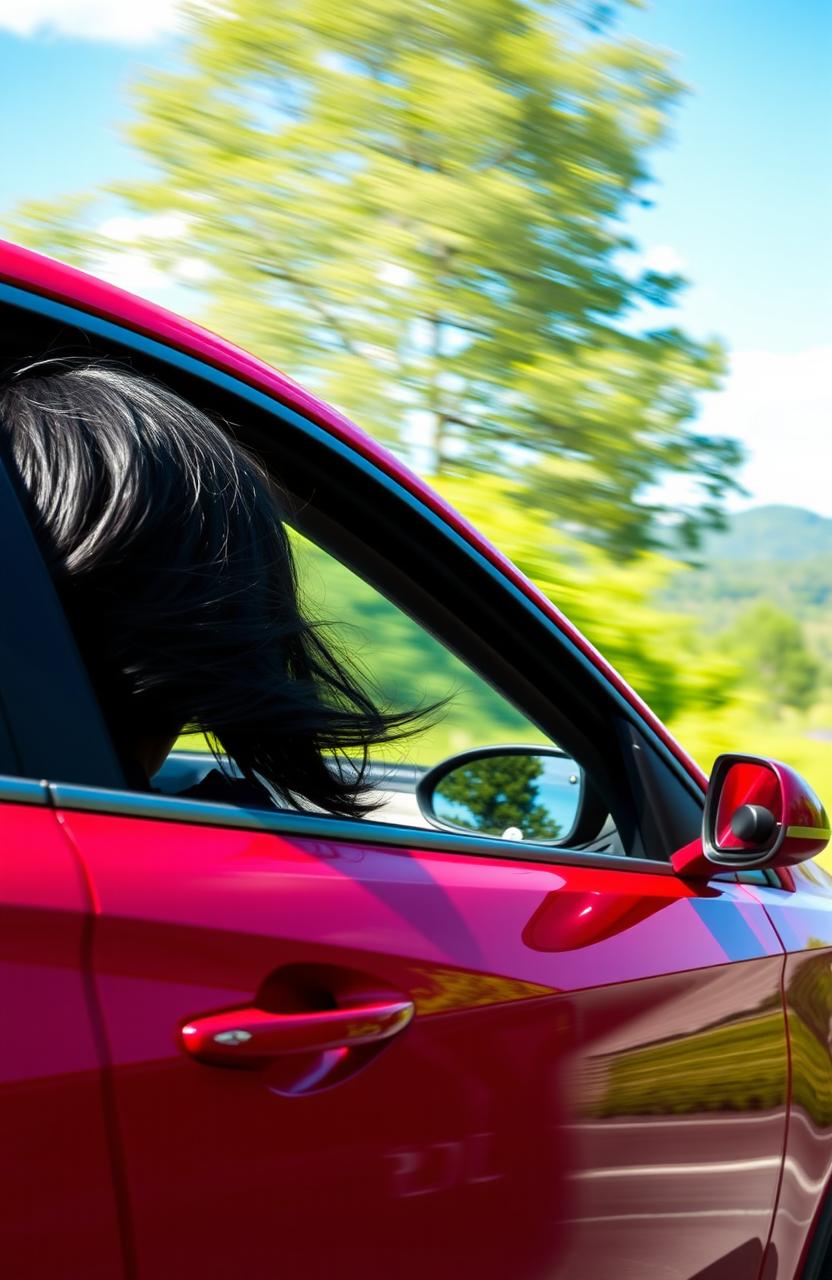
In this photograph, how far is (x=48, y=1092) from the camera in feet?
3.15

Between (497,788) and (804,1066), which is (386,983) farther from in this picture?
(497,788)

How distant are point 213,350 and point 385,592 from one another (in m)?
0.41

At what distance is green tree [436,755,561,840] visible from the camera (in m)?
2.63

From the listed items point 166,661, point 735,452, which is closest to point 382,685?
point 166,661

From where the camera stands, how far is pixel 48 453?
1233 mm

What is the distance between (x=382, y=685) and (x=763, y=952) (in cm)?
65

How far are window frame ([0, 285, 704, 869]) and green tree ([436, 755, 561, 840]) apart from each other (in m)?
0.81

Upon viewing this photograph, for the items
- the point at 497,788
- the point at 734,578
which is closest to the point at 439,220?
the point at 734,578

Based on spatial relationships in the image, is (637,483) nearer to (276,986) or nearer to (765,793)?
(765,793)

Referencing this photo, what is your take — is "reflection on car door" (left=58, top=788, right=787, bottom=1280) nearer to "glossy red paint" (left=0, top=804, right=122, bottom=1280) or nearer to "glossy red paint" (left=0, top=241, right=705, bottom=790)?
"glossy red paint" (left=0, top=804, right=122, bottom=1280)

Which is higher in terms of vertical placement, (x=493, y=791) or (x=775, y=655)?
(x=493, y=791)

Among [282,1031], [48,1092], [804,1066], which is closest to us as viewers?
[48,1092]

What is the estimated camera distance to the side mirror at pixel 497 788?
2.54 metres

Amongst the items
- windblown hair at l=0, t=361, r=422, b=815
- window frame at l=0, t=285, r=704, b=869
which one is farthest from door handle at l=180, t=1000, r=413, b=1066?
windblown hair at l=0, t=361, r=422, b=815
